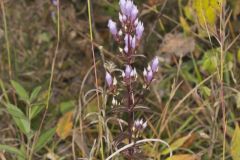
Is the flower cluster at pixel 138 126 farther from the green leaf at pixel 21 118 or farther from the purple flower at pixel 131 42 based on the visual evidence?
the green leaf at pixel 21 118

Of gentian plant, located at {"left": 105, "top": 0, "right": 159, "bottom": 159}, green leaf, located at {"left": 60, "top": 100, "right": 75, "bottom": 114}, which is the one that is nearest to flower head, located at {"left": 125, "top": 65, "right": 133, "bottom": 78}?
gentian plant, located at {"left": 105, "top": 0, "right": 159, "bottom": 159}

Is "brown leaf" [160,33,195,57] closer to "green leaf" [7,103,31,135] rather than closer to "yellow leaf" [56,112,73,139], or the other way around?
"yellow leaf" [56,112,73,139]

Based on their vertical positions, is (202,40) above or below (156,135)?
above

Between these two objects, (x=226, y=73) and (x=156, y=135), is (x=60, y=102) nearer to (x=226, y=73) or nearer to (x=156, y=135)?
(x=156, y=135)

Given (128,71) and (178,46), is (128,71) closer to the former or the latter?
(128,71)

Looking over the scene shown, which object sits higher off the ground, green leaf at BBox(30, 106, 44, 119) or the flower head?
the flower head

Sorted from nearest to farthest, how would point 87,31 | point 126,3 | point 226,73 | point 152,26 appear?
point 126,3 < point 226,73 < point 152,26 < point 87,31

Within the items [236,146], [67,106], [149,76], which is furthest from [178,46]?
[149,76]

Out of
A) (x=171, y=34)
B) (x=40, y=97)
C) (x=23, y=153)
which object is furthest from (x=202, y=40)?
(x=23, y=153)
